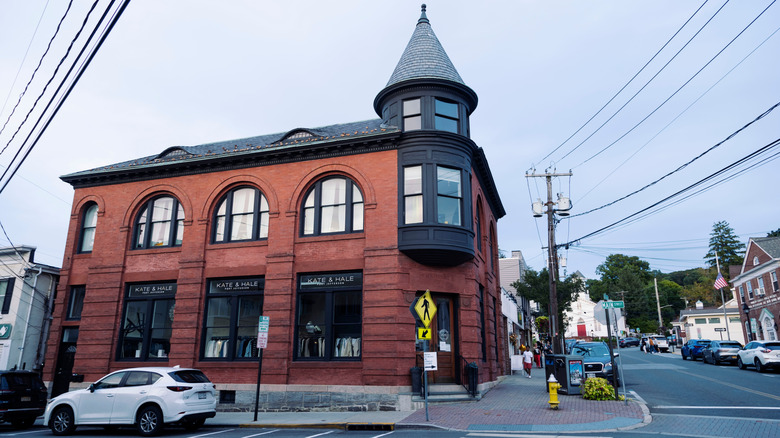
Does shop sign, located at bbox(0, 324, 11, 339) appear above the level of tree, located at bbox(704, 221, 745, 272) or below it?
below

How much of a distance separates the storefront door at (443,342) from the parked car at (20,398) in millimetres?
11772

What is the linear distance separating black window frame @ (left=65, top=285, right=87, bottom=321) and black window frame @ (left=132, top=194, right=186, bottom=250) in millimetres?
3194

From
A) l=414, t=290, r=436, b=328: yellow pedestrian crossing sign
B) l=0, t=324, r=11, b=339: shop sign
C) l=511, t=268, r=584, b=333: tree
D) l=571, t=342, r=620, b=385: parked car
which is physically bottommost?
l=571, t=342, r=620, b=385: parked car

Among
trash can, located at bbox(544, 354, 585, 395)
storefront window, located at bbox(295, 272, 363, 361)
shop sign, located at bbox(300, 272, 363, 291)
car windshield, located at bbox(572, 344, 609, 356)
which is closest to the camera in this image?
trash can, located at bbox(544, 354, 585, 395)

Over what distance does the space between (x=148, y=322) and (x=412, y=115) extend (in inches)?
526

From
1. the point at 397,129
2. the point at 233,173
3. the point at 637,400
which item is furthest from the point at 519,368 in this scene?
the point at 233,173

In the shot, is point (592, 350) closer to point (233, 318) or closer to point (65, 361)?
point (233, 318)

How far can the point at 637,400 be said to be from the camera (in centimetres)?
1527

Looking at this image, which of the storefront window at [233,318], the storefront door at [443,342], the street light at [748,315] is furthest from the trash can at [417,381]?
the street light at [748,315]

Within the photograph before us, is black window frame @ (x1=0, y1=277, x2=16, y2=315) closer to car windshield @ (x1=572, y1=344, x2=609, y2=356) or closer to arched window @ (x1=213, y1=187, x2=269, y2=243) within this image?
arched window @ (x1=213, y1=187, x2=269, y2=243)

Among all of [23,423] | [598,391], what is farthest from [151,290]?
[598,391]

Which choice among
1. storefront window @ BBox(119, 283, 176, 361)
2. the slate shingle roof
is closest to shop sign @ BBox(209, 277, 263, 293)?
storefront window @ BBox(119, 283, 176, 361)

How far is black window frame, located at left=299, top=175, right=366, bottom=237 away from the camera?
17.9 metres

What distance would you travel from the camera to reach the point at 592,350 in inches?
789
